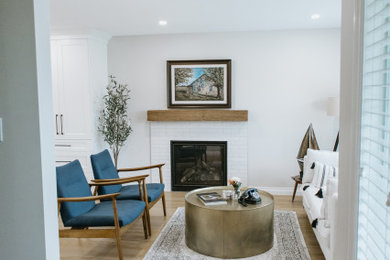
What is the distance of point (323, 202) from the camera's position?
3.02 metres

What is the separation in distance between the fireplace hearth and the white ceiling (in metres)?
1.72

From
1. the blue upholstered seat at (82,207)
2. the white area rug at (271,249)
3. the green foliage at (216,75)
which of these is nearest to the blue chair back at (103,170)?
the blue upholstered seat at (82,207)

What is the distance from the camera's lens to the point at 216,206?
328 centimetres

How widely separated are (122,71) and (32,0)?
3.96m

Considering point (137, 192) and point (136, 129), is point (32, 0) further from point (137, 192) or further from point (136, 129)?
point (136, 129)

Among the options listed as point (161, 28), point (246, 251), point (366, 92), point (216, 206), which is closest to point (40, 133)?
point (366, 92)

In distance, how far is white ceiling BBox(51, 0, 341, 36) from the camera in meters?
3.85

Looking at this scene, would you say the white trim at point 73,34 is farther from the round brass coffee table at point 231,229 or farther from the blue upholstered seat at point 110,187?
the round brass coffee table at point 231,229

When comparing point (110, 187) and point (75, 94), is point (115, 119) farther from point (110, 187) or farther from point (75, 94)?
point (110, 187)

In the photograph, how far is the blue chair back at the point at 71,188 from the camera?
3119 millimetres

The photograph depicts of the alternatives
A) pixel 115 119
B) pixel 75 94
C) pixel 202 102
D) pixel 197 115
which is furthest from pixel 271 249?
pixel 75 94

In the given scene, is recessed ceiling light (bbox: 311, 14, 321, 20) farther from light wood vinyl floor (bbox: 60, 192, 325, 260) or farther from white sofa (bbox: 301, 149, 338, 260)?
light wood vinyl floor (bbox: 60, 192, 325, 260)

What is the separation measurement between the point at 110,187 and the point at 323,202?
2.17 m

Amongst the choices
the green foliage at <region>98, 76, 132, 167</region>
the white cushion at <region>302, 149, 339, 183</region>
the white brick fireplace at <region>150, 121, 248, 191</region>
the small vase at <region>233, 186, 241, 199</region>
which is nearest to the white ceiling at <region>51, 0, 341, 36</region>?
the green foliage at <region>98, 76, 132, 167</region>
